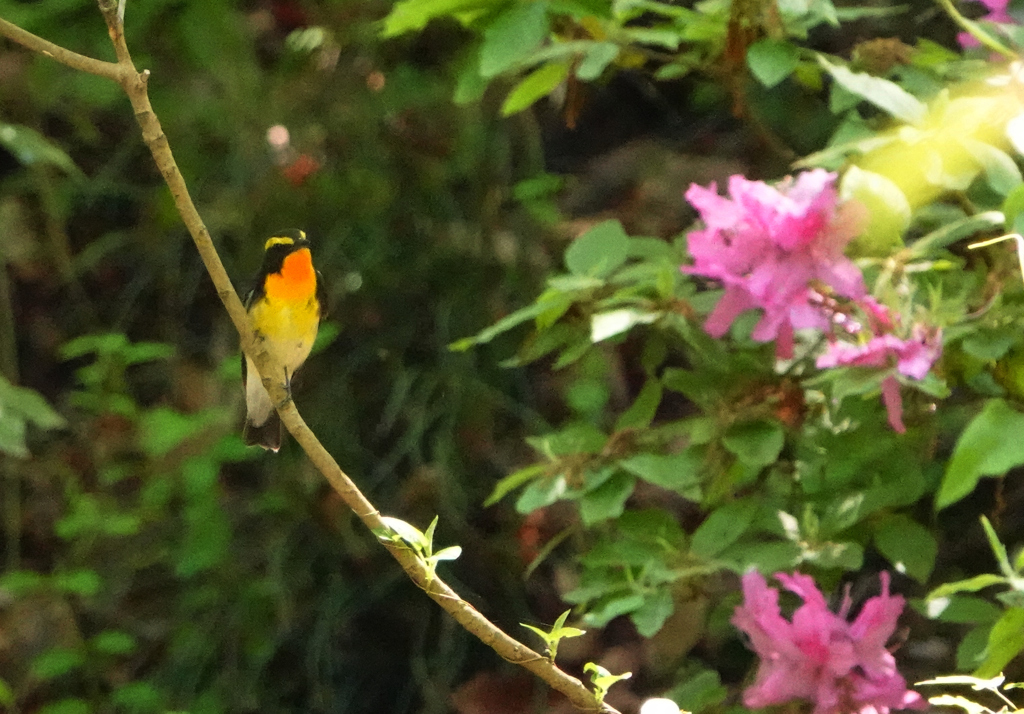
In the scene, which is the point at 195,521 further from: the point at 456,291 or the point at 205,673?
the point at 456,291

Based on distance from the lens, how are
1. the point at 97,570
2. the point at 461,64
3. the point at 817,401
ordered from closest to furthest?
1. the point at 817,401
2. the point at 461,64
3. the point at 97,570

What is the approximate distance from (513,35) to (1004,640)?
758 millimetres

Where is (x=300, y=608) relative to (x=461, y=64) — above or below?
below

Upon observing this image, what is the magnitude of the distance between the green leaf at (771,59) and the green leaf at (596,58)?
0.15 meters

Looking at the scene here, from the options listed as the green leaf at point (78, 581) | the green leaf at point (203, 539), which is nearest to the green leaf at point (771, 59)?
the green leaf at point (203, 539)

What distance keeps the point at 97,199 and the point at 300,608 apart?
44.5 inches

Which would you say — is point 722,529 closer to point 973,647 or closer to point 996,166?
point 973,647

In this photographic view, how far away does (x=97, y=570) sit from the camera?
228 cm

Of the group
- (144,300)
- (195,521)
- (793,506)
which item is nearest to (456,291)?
(195,521)

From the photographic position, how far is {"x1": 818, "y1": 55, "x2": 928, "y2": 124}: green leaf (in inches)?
42.2

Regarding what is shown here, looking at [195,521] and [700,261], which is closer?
[700,261]

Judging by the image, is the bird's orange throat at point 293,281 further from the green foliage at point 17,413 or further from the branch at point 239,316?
the branch at point 239,316

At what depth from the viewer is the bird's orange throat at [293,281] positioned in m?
1.69

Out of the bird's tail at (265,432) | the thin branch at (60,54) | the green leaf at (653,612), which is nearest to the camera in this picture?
the thin branch at (60,54)
